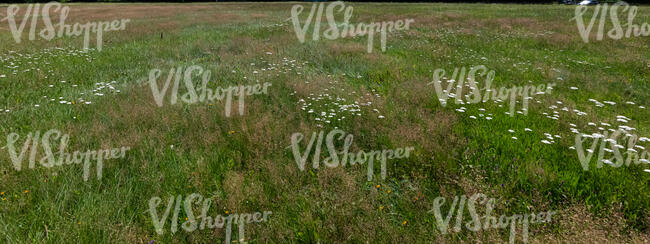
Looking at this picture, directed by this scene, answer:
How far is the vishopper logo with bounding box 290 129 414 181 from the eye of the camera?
3553mm

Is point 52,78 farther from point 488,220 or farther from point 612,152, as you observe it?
point 612,152

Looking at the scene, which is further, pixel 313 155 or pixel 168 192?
pixel 313 155

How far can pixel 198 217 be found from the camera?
2.67 meters

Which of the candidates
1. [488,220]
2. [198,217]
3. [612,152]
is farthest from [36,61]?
[612,152]

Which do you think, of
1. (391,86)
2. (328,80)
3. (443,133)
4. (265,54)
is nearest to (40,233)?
(443,133)

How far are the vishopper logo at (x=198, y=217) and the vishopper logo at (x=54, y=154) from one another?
1.07 meters

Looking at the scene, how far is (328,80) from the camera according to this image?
709 centimetres

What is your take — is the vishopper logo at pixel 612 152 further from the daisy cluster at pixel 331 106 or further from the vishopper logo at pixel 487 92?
the daisy cluster at pixel 331 106

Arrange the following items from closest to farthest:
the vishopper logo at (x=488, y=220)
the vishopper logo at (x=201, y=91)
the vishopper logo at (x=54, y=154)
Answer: the vishopper logo at (x=488, y=220)
the vishopper logo at (x=54, y=154)
the vishopper logo at (x=201, y=91)

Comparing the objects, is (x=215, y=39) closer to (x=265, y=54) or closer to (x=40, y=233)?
(x=265, y=54)

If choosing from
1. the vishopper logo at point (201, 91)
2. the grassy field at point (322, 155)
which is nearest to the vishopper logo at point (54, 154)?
the grassy field at point (322, 155)

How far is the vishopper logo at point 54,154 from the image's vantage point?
336 cm

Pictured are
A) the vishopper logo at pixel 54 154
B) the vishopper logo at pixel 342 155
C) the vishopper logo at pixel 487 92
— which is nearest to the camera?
the vishopper logo at pixel 54 154

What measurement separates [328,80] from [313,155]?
3.63 meters
